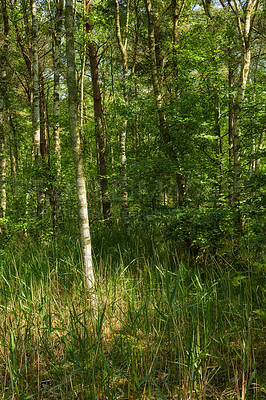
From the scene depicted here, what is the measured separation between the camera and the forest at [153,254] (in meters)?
2.23

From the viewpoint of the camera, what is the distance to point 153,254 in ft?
17.2

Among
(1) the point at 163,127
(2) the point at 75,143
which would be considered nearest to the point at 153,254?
(1) the point at 163,127

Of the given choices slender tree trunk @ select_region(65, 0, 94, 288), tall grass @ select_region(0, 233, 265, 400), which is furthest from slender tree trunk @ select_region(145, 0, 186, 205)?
tall grass @ select_region(0, 233, 265, 400)

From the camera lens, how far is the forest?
223cm

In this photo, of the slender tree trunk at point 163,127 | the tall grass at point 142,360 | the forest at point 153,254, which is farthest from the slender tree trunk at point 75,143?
the slender tree trunk at point 163,127

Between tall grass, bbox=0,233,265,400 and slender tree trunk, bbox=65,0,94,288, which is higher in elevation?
slender tree trunk, bbox=65,0,94,288

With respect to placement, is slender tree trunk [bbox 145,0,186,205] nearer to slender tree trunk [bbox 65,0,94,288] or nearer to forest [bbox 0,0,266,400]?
forest [bbox 0,0,266,400]

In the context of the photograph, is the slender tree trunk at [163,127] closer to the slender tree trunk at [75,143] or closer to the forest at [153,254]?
the forest at [153,254]

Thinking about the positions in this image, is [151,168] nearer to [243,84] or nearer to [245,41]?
[243,84]

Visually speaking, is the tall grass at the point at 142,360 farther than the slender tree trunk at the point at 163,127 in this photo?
No

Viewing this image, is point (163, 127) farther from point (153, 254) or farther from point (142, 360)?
point (142, 360)

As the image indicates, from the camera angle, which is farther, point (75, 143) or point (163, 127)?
point (163, 127)

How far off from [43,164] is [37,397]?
4.53 meters

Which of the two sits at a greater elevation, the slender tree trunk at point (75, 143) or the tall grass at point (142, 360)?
the slender tree trunk at point (75, 143)
